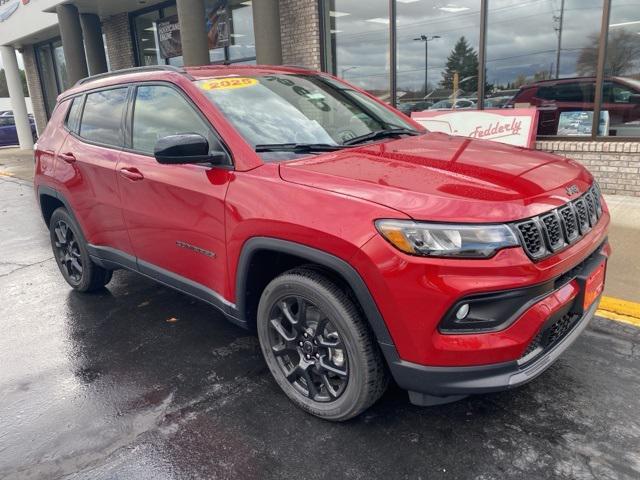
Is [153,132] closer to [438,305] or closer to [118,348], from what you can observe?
[118,348]

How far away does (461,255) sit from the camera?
6.86 ft

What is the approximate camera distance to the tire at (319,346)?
2.38 m

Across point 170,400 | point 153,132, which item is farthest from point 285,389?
point 153,132

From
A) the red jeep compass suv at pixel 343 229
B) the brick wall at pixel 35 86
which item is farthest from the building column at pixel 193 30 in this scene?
the brick wall at pixel 35 86

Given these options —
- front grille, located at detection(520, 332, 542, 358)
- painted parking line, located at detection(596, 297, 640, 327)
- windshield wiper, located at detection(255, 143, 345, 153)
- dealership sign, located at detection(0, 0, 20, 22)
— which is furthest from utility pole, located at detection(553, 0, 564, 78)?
dealership sign, located at detection(0, 0, 20, 22)

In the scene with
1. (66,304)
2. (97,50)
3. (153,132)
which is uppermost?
(97,50)

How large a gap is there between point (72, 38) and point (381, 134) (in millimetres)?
13829

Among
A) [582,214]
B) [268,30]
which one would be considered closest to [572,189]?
[582,214]

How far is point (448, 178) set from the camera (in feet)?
7.84

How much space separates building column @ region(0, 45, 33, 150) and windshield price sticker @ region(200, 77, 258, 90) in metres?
20.6

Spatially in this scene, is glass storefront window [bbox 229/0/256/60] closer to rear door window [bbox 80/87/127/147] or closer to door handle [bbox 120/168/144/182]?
rear door window [bbox 80/87/127/147]

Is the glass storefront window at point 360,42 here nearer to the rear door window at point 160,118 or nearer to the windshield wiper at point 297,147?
the rear door window at point 160,118

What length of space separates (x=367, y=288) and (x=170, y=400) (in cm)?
148

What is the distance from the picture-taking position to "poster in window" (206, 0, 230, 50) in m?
12.2
